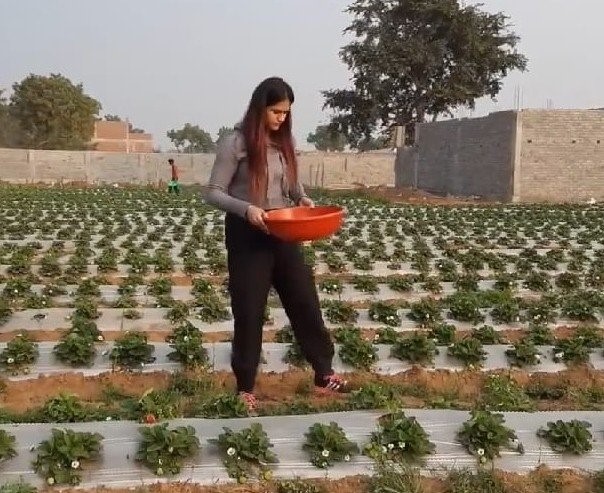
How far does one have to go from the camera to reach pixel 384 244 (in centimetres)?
1019

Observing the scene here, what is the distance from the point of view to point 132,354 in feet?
15.0

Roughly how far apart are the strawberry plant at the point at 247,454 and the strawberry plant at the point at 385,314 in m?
2.89

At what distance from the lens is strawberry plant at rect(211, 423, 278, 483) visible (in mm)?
2940

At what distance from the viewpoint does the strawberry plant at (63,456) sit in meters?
2.85

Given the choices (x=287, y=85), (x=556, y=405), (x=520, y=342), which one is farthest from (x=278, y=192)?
(x=520, y=342)

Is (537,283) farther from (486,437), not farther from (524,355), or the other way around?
(486,437)

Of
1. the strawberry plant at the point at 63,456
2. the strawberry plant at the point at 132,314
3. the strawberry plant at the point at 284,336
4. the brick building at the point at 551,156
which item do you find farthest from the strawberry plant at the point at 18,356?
the brick building at the point at 551,156

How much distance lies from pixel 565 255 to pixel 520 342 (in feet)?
16.2

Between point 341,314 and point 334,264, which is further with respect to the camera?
point 334,264

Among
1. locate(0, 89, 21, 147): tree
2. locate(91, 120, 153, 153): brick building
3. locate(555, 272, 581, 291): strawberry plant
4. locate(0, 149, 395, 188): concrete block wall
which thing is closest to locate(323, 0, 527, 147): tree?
locate(0, 149, 395, 188): concrete block wall

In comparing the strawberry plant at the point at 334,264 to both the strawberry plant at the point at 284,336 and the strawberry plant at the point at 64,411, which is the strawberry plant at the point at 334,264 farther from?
the strawberry plant at the point at 64,411

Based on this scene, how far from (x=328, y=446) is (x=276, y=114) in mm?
1478

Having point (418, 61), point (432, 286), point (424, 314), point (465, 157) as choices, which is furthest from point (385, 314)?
point (418, 61)

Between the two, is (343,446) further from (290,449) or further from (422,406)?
(422,406)
